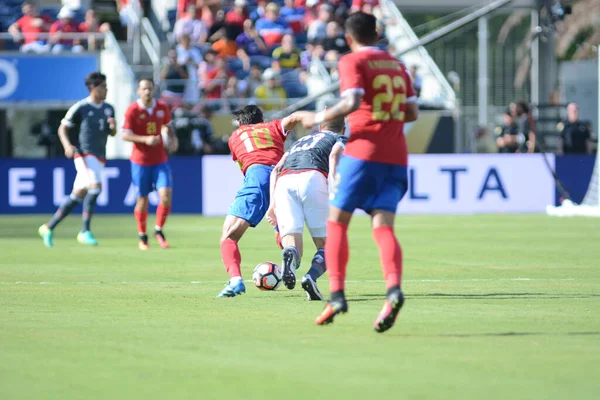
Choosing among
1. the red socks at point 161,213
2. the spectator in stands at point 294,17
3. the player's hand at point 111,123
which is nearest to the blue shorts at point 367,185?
the red socks at point 161,213

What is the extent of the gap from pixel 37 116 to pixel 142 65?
253 inches

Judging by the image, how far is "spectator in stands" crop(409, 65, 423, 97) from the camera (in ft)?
96.1

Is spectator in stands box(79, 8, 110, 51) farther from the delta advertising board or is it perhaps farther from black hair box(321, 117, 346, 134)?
black hair box(321, 117, 346, 134)

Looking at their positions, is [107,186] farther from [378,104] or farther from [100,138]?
[378,104]

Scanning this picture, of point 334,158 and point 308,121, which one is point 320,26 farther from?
point 308,121

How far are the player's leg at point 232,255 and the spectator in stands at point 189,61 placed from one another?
17582 millimetres

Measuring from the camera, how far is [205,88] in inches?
1138

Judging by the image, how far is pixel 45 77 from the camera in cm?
2722

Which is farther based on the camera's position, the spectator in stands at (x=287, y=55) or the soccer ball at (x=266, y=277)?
the spectator in stands at (x=287, y=55)

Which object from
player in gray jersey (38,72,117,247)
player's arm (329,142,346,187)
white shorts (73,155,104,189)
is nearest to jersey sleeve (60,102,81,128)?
player in gray jersey (38,72,117,247)

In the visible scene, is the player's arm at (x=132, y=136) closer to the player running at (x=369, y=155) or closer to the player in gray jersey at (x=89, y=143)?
the player in gray jersey at (x=89, y=143)

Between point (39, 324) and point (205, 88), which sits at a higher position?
point (205, 88)

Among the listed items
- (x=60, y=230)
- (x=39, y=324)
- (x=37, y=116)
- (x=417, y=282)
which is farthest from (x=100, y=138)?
(x=37, y=116)

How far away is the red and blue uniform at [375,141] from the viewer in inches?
337
